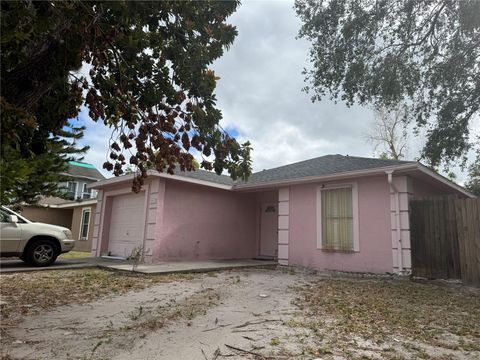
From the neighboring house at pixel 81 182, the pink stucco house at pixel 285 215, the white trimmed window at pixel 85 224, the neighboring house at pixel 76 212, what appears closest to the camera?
the pink stucco house at pixel 285 215

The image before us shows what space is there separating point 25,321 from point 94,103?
116 inches

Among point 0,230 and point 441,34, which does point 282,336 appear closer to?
point 0,230

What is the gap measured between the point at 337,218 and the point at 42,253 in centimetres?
826

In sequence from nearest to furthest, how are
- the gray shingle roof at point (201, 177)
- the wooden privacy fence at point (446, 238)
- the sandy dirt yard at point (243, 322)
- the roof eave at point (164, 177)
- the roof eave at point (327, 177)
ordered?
the sandy dirt yard at point (243, 322)
the wooden privacy fence at point (446, 238)
the roof eave at point (327, 177)
the roof eave at point (164, 177)
the gray shingle roof at point (201, 177)

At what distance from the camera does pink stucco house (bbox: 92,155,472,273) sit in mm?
8734

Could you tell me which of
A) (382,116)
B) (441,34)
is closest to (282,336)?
(441,34)

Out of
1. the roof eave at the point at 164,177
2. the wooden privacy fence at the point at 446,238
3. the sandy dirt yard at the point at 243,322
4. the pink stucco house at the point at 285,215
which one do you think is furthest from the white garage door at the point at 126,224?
the wooden privacy fence at the point at 446,238

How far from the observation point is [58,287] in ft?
22.3

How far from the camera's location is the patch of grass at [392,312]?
3.86m

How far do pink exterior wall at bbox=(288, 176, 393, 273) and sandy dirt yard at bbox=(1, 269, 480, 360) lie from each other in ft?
5.10

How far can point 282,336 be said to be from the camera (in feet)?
12.3

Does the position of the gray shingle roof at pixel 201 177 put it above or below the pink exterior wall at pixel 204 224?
above

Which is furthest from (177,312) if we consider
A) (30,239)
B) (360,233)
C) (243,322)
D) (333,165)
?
(333,165)

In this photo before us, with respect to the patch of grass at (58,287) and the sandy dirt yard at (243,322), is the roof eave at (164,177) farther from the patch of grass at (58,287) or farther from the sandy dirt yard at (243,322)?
the sandy dirt yard at (243,322)
